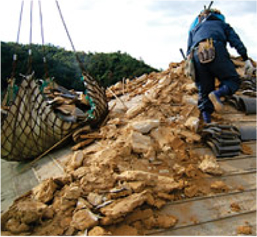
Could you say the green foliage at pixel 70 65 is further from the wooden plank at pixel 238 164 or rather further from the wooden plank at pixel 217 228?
the wooden plank at pixel 217 228

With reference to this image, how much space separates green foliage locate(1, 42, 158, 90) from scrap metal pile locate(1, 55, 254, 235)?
A: 9190mm

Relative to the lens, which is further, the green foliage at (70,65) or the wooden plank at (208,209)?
the green foliage at (70,65)

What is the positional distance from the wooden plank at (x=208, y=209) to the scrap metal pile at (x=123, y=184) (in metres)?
0.05

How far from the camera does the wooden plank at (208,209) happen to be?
162 cm

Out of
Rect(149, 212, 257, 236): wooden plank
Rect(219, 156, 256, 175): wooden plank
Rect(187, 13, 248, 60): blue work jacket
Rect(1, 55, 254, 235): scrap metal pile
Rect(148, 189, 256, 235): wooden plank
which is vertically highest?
Rect(187, 13, 248, 60): blue work jacket

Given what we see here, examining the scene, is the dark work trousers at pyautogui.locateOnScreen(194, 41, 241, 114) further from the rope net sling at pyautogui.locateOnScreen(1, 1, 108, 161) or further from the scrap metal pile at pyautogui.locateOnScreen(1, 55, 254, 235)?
the rope net sling at pyautogui.locateOnScreen(1, 1, 108, 161)

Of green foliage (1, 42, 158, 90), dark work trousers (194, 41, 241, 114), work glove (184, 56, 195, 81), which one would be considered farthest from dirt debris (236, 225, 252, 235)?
green foliage (1, 42, 158, 90)

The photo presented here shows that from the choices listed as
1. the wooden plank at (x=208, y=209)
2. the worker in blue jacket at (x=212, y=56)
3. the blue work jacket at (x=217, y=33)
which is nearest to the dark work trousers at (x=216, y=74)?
the worker in blue jacket at (x=212, y=56)

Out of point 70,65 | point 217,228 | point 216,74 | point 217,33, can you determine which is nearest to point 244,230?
point 217,228

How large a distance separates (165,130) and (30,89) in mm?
1462

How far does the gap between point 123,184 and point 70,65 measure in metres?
12.6

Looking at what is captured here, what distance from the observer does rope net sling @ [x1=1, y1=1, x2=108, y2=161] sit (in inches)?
101

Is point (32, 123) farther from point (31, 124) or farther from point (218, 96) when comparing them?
point (218, 96)

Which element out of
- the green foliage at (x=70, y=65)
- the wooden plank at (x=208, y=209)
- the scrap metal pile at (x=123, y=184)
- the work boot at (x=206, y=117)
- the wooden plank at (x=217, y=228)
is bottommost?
the wooden plank at (x=217, y=228)
